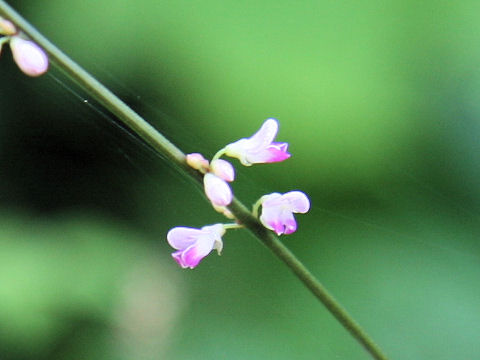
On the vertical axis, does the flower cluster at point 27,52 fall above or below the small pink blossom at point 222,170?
above

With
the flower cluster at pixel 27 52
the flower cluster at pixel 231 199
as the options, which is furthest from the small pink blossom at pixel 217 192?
the flower cluster at pixel 27 52

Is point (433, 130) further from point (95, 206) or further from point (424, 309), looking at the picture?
point (95, 206)

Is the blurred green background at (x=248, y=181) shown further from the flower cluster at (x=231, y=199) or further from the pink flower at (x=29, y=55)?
the pink flower at (x=29, y=55)

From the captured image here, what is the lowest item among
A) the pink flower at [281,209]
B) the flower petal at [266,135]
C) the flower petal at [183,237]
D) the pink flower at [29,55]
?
the pink flower at [281,209]

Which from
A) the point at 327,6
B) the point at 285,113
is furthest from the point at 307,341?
the point at 327,6

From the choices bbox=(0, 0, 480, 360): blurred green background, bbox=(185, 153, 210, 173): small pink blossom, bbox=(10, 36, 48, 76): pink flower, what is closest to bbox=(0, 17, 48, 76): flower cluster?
bbox=(10, 36, 48, 76): pink flower

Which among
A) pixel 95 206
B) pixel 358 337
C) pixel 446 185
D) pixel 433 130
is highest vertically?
pixel 95 206

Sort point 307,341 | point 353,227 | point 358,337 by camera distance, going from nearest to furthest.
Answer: point 358,337 < point 307,341 < point 353,227
